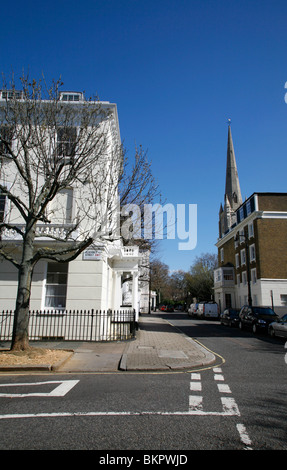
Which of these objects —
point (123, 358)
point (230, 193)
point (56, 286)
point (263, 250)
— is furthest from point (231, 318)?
point (230, 193)

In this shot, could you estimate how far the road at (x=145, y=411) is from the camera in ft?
12.0

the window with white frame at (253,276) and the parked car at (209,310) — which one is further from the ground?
the window with white frame at (253,276)

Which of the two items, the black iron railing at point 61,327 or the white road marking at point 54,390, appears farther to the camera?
the black iron railing at point 61,327

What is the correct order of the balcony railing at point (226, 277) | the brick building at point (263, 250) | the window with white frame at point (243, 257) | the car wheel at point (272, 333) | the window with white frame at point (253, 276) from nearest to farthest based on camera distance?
the car wheel at point (272, 333) → the brick building at point (263, 250) → the window with white frame at point (253, 276) → the window with white frame at point (243, 257) → the balcony railing at point (226, 277)

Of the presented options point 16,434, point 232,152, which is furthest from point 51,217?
point 232,152

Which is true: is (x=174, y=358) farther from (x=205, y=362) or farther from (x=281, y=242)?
(x=281, y=242)

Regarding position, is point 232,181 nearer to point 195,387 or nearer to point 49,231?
point 49,231

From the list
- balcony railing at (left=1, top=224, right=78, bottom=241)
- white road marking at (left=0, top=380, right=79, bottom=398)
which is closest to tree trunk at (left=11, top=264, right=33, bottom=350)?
white road marking at (left=0, top=380, right=79, bottom=398)

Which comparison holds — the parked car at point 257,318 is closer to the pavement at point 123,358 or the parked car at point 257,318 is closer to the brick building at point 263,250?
the brick building at point 263,250

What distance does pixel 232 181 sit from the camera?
83688 millimetres

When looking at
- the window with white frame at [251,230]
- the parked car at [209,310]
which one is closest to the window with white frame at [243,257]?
the window with white frame at [251,230]

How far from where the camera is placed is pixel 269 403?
5289 mm

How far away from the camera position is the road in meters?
3.65

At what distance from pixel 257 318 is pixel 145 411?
17299 mm
